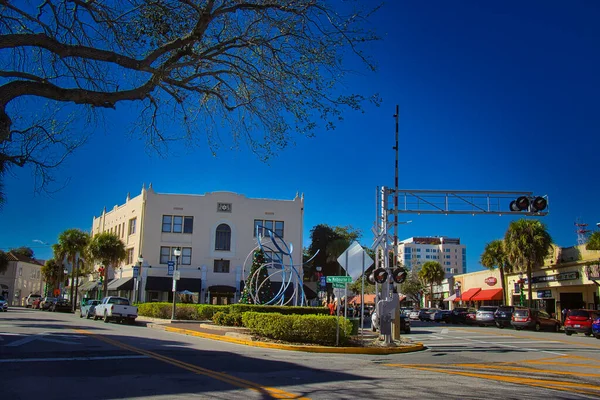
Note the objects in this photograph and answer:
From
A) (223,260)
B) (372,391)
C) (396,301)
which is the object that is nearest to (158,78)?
(372,391)

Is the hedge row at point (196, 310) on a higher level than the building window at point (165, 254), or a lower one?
lower

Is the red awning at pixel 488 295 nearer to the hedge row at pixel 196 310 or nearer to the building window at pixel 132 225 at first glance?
the hedge row at pixel 196 310

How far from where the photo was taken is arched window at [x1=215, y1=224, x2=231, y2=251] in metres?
49.8

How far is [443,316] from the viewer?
50375mm

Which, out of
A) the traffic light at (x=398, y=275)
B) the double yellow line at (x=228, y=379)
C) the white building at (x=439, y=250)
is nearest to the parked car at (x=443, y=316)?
the traffic light at (x=398, y=275)

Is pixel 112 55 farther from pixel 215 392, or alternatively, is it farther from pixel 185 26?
pixel 215 392

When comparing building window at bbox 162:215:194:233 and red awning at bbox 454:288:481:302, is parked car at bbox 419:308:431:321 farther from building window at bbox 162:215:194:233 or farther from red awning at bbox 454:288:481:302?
building window at bbox 162:215:194:233

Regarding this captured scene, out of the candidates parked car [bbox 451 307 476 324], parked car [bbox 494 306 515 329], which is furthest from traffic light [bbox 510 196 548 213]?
parked car [bbox 451 307 476 324]

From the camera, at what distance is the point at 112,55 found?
1046 centimetres

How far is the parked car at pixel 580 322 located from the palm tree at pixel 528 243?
10226 millimetres

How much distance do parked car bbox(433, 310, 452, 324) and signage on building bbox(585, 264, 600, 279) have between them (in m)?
14.2

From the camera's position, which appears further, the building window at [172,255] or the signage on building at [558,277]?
the building window at [172,255]

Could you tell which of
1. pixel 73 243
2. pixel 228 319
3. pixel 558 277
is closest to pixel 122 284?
pixel 73 243

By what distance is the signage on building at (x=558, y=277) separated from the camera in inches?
1606
